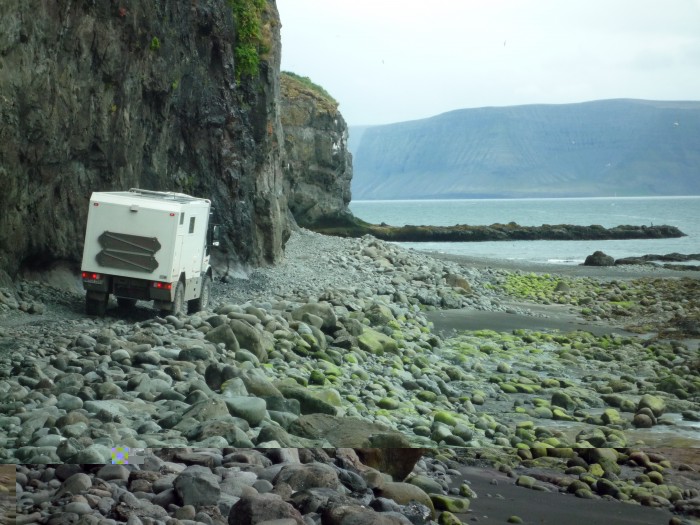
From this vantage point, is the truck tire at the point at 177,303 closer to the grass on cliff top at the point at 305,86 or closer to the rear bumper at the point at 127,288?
the rear bumper at the point at 127,288

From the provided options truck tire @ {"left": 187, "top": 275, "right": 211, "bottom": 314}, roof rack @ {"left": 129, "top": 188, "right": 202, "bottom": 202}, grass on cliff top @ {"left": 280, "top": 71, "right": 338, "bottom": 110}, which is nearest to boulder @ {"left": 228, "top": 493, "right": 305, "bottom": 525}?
truck tire @ {"left": 187, "top": 275, "right": 211, "bottom": 314}

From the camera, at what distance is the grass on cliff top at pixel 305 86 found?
3.75 meters

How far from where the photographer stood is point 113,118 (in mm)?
3125

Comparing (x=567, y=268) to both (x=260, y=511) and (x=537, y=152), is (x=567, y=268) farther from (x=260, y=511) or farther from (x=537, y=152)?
(x=260, y=511)

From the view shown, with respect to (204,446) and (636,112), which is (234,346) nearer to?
(204,446)

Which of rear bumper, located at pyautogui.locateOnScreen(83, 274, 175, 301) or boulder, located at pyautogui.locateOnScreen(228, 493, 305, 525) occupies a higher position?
rear bumper, located at pyautogui.locateOnScreen(83, 274, 175, 301)

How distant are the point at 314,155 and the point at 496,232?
1090 mm

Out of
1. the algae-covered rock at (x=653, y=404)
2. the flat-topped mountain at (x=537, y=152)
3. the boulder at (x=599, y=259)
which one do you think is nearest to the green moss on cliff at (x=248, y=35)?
the flat-topped mountain at (x=537, y=152)

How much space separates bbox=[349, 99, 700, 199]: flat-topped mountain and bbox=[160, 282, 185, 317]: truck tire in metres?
0.92

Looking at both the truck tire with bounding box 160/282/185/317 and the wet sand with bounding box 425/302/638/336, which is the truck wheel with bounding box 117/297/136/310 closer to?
the truck tire with bounding box 160/282/185/317

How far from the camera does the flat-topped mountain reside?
368 cm

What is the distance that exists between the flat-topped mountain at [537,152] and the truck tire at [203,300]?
765mm

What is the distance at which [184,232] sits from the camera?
307 cm

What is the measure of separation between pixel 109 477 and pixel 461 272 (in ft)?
8.88
